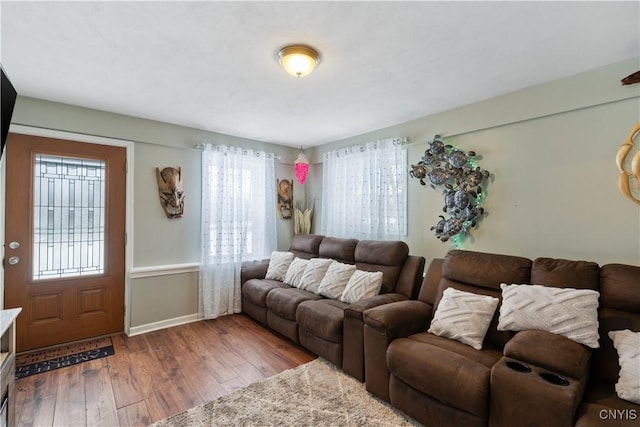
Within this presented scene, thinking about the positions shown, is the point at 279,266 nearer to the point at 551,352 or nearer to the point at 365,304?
the point at 365,304

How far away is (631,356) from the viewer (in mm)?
1543

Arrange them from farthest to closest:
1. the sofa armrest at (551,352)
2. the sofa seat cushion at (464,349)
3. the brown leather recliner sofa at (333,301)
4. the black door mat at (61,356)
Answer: the black door mat at (61,356) < the brown leather recliner sofa at (333,301) < the sofa seat cushion at (464,349) < the sofa armrest at (551,352)

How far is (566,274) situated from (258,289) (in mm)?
2959

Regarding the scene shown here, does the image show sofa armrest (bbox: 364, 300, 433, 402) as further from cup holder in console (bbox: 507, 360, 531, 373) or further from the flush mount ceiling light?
the flush mount ceiling light

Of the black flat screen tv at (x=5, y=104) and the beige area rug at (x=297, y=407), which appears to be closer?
the black flat screen tv at (x=5, y=104)

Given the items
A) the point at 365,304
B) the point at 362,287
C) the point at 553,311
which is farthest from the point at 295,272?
the point at 553,311

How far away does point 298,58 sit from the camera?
197 centimetres

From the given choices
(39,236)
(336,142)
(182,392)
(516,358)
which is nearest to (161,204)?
(39,236)

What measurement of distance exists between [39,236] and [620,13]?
15.7 ft

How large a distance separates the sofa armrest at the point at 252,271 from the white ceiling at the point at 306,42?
2.12 m

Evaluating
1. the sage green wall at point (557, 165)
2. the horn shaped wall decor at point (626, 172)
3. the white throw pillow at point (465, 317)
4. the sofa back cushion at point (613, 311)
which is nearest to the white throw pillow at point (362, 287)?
the white throw pillow at point (465, 317)

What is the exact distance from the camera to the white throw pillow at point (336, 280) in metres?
3.11

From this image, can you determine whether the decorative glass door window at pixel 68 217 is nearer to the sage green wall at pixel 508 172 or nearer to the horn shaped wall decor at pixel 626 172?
the sage green wall at pixel 508 172

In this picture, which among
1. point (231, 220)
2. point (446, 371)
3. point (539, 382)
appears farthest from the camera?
point (231, 220)
